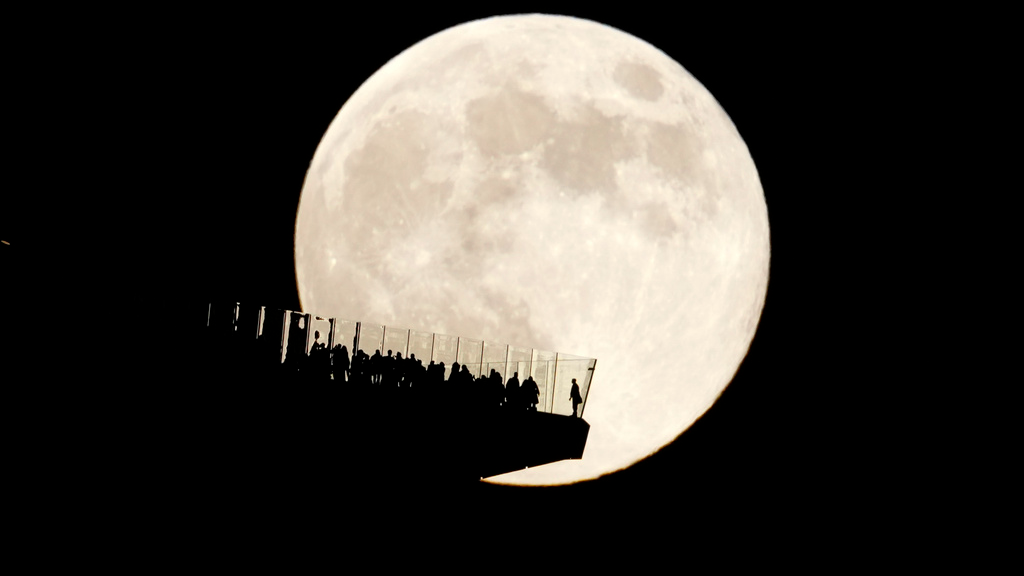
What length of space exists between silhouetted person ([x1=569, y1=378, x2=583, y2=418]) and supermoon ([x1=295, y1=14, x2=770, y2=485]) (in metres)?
2.67

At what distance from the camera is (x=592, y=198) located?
971 inches

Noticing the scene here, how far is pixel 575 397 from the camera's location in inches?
851

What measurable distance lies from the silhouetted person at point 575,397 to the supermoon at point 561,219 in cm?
267

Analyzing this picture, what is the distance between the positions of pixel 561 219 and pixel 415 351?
622 cm

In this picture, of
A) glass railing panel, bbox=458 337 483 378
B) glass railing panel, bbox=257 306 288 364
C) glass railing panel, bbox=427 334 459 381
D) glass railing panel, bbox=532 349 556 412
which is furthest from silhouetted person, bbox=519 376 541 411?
glass railing panel, bbox=257 306 288 364

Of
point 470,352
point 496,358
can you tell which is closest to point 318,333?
point 470,352

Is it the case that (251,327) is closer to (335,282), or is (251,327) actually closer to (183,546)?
(183,546)

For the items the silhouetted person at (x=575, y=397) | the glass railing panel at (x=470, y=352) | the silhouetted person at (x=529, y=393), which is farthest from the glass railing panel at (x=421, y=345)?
the silhouetted person at (x=575, y=397)

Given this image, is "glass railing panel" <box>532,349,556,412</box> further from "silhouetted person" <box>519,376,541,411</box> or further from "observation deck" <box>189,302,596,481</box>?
"silhouetted person" <box>519,376,541,411</box>

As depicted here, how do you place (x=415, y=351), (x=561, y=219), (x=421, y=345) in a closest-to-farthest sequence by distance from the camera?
(x=415, y=351)
(x=421, y=345)
(x=561, y=219)

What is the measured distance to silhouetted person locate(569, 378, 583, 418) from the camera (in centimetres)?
2155

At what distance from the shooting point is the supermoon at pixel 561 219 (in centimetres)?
2436

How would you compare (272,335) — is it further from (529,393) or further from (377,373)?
(529,393)

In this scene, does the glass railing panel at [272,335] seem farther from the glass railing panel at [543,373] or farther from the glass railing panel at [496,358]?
the glass railing panel at [543,373]
